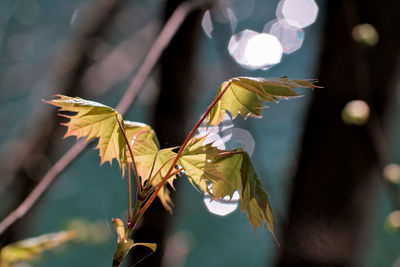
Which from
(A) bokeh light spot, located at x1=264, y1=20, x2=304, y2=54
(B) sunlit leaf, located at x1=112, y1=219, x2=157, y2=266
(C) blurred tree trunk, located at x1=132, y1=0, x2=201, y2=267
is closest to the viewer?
(B) sunlit leaf, located at x1=112, y1=219, x2=157, y2=266

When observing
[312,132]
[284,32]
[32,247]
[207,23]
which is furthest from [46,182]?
[284,32]

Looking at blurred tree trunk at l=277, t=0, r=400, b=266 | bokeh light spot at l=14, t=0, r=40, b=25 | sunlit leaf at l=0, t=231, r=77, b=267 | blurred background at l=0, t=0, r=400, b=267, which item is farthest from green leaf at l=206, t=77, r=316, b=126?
bokeh light spot at l=14, t=0, r=40, b=25

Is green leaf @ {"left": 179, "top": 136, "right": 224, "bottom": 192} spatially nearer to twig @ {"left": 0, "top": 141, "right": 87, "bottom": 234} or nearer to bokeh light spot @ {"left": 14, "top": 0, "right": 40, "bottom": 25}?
twig @ {"left": 0, "top": 141, "right": 87, "bottom": 234}

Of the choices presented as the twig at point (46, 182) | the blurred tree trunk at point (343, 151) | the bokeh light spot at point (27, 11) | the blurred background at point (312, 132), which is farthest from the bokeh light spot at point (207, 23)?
the bokeh light spot at point (27, 11)

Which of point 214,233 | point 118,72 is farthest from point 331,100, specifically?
point 214,233

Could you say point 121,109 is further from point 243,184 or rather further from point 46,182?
point 243,184

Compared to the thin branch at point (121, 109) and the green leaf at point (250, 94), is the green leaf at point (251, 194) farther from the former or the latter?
the thin branch at point (121, 109)
